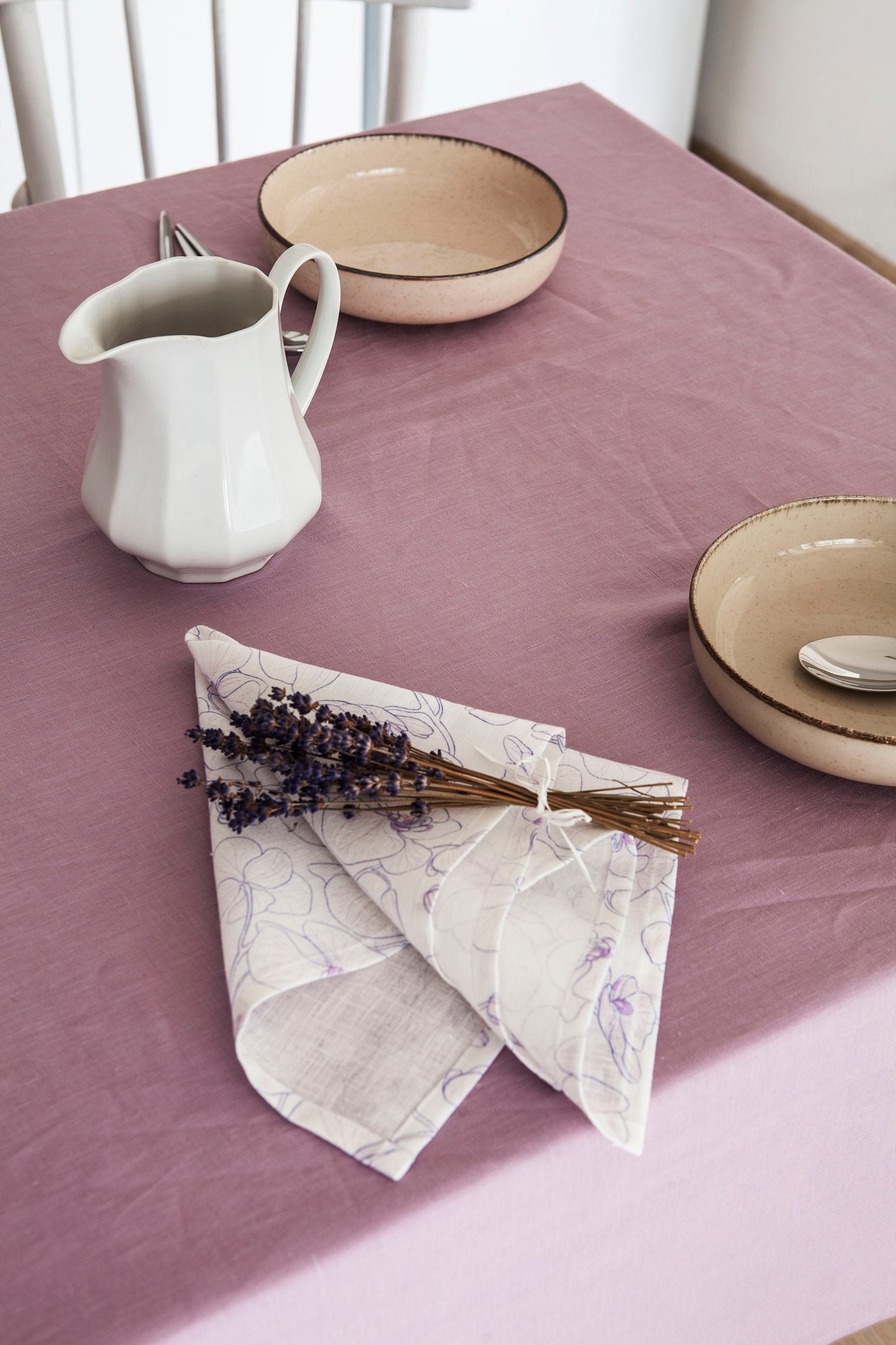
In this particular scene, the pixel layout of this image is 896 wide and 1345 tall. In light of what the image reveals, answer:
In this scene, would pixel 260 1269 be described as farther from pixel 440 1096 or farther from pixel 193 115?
pixel 193 115

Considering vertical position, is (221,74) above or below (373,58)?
above

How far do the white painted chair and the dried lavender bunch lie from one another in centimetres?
95

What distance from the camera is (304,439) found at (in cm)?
68

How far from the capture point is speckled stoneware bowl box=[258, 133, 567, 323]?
0.94 m

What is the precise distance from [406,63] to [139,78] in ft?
0.97

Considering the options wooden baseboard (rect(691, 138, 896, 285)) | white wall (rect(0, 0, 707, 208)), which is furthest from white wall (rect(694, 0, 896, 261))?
white wall (rect(0, 0, 707, 208))

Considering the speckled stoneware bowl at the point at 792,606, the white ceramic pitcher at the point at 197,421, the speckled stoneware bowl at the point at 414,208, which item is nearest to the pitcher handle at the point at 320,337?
the white ceramic pitcher at the point at 197,421

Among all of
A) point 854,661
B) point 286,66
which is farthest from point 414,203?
point 286,66

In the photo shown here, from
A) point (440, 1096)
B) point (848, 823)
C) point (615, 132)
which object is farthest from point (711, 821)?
point (615, 132)

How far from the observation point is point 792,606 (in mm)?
673

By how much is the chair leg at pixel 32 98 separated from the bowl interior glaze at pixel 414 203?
1.12 ft

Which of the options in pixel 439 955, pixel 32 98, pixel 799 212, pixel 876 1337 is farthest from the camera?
pixel 799 212

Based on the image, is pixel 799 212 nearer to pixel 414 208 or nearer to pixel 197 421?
pixel 414 208

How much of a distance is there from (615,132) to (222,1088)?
101 cm
